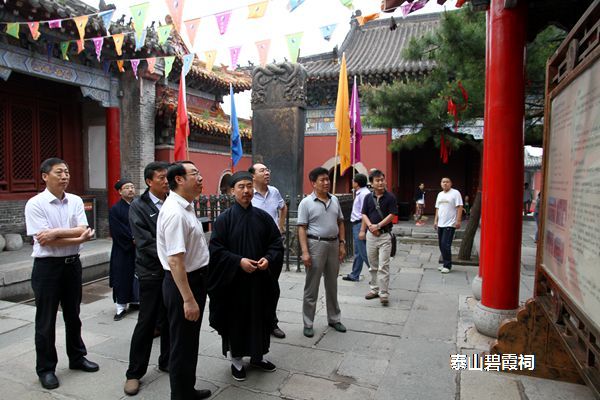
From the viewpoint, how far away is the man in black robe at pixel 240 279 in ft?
9.73

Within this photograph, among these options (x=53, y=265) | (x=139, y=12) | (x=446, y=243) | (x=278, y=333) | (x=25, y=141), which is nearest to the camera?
(x=53, y=265)

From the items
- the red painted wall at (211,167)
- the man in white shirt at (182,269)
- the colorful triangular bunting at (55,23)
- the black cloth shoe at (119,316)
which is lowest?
the black cloth shoe at (119,316)

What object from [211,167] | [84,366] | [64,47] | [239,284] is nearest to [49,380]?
[84,366]

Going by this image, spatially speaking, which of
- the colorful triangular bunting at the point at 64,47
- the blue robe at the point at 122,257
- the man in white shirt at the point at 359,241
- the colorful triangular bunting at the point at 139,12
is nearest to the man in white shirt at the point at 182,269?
the blue robe at the point at 122,257

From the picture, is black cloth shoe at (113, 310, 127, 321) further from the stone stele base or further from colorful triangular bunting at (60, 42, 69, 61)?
colorful triangular bunting at (60, 42, 69, 61)

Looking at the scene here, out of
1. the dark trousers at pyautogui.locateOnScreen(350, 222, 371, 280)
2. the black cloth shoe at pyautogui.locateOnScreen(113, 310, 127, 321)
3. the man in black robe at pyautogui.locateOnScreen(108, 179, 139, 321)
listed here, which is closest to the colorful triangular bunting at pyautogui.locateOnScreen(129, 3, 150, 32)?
the man in black robe at pyautogui.locateOnScreen(108, 179, 139, 321)

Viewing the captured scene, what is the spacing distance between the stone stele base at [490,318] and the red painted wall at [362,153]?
9.89 m

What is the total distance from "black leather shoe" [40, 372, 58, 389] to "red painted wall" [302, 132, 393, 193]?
444 inches

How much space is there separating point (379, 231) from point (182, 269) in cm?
305

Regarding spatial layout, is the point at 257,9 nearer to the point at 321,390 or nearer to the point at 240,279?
the point at 240,279

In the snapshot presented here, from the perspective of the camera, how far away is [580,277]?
1.87 meters

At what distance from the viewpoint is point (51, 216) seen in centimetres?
302

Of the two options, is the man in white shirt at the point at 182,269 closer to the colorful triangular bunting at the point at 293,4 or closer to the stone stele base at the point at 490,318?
the stone stele base at the point at 490,318

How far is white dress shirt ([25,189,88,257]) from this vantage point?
293 centimetres
